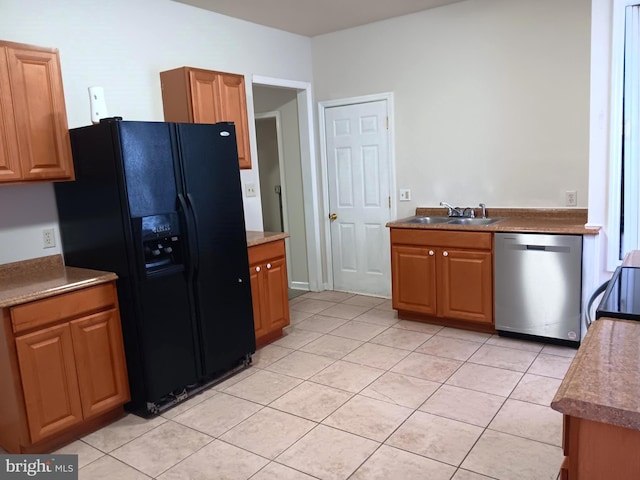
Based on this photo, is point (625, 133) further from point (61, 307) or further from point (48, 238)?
point (48, 238)

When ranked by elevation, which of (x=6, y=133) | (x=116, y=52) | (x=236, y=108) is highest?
(x=116, y=52)

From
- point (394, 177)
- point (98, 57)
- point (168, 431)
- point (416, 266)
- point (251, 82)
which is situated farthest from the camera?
point (394, 177)

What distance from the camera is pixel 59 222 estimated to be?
3.03 m

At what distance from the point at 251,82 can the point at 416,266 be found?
2137mm

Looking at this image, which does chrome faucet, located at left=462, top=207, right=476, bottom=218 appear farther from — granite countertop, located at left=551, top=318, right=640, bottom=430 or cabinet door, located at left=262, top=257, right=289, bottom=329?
granite countertop, located at left=551, top=318, right=640, bottom=430

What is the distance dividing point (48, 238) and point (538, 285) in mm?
3234

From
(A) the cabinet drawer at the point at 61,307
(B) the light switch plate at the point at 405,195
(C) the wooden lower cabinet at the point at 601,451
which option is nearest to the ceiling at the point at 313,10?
(B) the light switch plate at the point at 405,195

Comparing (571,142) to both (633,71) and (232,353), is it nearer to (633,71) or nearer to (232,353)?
(633,71)

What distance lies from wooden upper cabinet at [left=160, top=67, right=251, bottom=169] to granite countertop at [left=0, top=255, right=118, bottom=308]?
50.4 inches

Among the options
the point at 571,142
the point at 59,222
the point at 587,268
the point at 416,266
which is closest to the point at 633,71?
the point at 571,142

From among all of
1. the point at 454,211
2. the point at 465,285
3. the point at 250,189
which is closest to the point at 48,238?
the point at 250,189

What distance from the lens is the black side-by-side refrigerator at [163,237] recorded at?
2682 millimetres

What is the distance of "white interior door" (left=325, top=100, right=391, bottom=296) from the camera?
480 cm

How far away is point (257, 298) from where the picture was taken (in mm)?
3695
